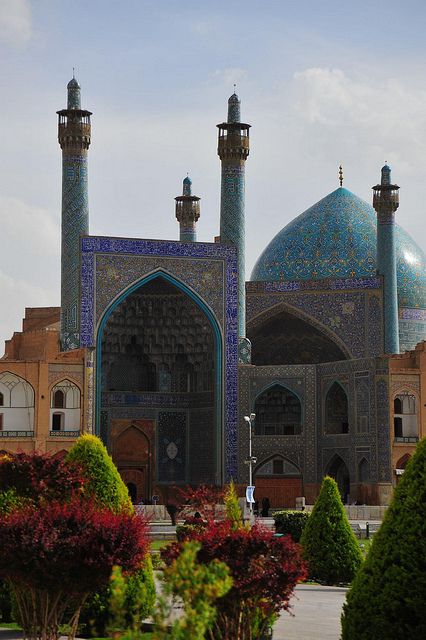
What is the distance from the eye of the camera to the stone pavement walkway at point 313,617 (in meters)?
9.66

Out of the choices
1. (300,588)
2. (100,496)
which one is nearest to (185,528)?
(300,588)

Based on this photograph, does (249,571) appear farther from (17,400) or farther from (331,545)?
(17,400)

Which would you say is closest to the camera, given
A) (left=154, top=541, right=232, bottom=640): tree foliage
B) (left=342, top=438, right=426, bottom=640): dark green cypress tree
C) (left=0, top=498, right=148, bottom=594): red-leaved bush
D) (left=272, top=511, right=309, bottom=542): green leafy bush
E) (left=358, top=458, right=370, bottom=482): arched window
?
(left=154, top=541, right=232, bottom=640): tree foliage

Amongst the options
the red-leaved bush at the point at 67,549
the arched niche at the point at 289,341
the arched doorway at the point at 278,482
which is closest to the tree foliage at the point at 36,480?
the red-leaved bush at the point at 67,549

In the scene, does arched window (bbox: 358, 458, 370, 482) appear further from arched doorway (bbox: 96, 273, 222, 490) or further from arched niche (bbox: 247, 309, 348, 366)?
arched niche (bbox: 247, 309, 348, 366)

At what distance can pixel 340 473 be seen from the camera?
31.1m

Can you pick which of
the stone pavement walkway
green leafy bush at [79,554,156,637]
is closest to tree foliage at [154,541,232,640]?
the stone pavement walkway

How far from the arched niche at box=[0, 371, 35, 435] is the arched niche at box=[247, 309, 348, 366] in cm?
734

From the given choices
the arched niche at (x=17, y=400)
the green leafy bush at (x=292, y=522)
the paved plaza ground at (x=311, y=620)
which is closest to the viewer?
the paved plaza ground at (x=311, y=620)

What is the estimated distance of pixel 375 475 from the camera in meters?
28.8

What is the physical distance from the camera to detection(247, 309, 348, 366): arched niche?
33.5 metres

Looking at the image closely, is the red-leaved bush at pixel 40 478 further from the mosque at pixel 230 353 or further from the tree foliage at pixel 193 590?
the mosque at pixel 230 353

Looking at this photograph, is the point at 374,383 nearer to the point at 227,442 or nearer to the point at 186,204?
the point at 227,442

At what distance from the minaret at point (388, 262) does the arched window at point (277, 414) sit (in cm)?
280
